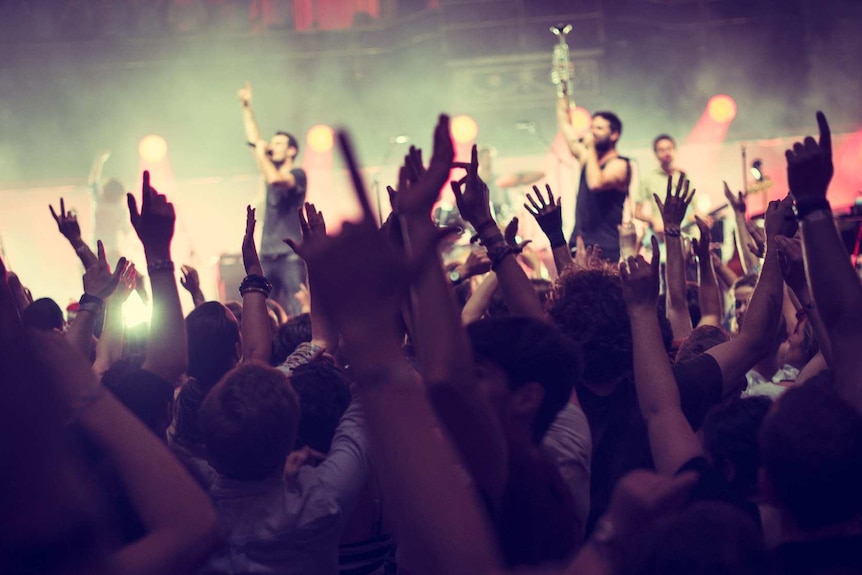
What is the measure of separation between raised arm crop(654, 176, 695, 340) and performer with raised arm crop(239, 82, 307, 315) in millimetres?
4066

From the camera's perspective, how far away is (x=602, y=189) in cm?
601

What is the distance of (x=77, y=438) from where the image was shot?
1.52 metres

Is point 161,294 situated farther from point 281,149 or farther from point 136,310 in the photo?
point 136,310

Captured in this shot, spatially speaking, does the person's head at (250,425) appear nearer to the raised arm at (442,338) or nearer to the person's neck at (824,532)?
the raised arm at (442,338)

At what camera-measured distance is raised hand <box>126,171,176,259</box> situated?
2496mm

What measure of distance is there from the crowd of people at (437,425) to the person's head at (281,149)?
13.1 ft

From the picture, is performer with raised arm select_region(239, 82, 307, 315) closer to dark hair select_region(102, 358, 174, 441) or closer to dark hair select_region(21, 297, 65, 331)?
dark hair select_region(21, 297, 65, 331)

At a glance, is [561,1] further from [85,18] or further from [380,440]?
[380,440]

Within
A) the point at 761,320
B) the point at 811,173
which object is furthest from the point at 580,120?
the point at 811,173

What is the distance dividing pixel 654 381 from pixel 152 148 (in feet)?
47.1

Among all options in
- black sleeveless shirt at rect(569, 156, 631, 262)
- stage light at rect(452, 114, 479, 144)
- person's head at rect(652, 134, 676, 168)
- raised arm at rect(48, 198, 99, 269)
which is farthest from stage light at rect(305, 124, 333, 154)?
raised arm at rect(48, 198, 99, 269)

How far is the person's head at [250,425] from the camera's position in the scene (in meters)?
1.85

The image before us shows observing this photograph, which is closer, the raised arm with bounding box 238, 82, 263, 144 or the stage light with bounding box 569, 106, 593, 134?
the raised arm with bounding box 238, 82, 263, 144

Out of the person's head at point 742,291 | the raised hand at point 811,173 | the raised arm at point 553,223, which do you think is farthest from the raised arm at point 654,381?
the person's head at point 742,291
